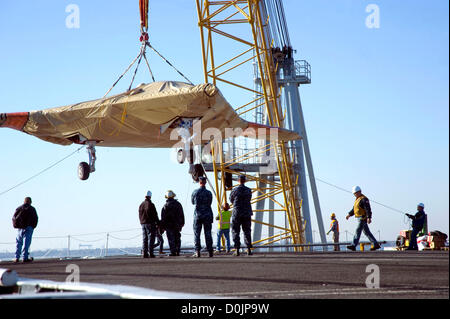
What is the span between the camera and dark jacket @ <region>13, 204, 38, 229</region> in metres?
19.4

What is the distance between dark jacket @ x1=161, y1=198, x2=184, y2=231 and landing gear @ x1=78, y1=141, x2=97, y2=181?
16.8 feet

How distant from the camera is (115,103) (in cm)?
2033

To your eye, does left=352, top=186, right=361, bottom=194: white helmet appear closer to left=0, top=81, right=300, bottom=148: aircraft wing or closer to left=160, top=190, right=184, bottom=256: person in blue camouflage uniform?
left=0, top=81, right=300, bottom=148: aircraft wing

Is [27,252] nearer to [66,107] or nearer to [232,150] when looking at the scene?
[66,107]

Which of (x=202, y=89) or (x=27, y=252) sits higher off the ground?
(x=202, y=89)

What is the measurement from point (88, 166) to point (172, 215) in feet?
18.6

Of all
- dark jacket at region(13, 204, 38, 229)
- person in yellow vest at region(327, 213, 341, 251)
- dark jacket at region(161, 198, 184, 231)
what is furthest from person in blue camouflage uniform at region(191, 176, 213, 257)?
person in yellow vest at region(327, 213, 341, 251)

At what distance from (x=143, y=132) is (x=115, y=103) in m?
1.96

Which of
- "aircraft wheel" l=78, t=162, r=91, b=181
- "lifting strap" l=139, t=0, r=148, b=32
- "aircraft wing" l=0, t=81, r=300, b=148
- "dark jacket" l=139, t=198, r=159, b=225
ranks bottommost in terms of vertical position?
"dark jacket" l=139, t=198, r=159, b=225

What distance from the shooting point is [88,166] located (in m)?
22.4

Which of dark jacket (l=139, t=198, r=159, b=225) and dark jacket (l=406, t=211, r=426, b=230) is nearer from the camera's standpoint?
dark jacket (l=139, t=198, r=159, b=225)
